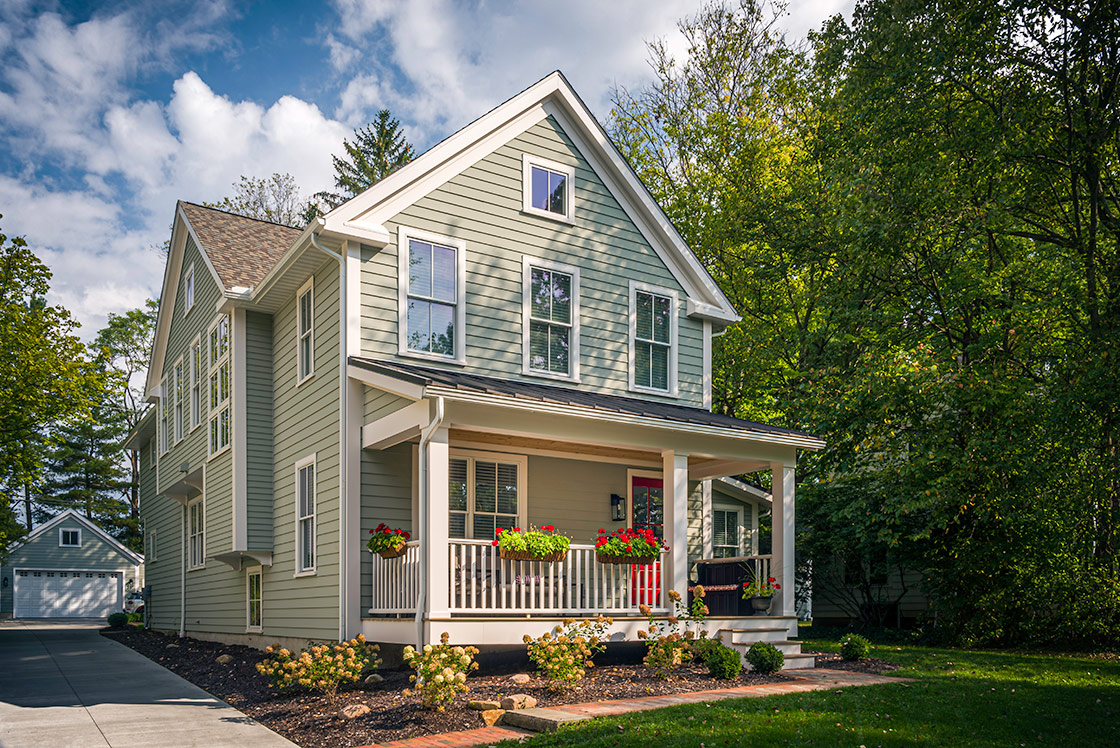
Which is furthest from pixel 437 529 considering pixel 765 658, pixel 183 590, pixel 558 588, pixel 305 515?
pixel 183 590

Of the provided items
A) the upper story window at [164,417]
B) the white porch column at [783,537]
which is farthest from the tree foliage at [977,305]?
the upper story window at [164,417]

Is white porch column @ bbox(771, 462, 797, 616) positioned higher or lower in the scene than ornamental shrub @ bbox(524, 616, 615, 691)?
higher

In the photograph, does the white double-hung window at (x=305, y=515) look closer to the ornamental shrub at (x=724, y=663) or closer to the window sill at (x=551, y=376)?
the window sill at (x=551, y=376)

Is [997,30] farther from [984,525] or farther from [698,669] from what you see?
[698,669]

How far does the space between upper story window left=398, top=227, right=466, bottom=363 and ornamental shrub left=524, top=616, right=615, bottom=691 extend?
14.3 feet

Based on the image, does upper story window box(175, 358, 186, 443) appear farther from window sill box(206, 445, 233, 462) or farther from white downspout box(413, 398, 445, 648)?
white downspout box(413, 398, 445, 648)

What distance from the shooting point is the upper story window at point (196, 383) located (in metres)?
17.9

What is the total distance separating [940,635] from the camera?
16750 mm


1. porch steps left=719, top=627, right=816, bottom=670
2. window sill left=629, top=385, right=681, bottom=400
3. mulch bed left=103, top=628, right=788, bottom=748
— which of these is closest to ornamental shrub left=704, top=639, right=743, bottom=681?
mulch bed left=103, top=628, right=788, bottom=748

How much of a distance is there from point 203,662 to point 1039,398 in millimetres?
14495

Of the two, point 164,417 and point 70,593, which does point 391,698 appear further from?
point 70,593

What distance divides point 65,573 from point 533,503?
125ft

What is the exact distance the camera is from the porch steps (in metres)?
11.8

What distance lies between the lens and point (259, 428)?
50.0 feet
